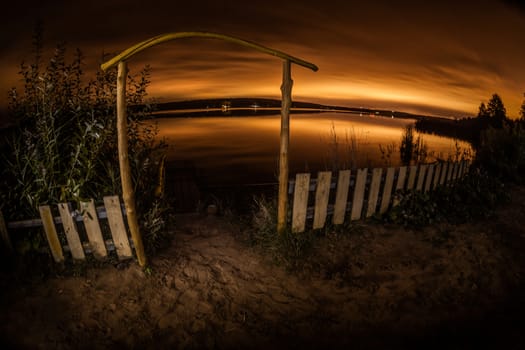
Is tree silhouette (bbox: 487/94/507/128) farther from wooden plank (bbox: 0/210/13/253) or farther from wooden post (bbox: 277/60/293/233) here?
wooden plank (bbox: 0/210/13/253)

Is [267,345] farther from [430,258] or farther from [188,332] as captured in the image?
[430,258]

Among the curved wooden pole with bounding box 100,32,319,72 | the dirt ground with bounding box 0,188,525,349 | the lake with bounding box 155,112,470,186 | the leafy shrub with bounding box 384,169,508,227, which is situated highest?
the curved wooden pole with bounding box 100,32,319,72

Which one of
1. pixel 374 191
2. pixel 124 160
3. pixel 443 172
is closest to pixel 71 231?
pixel 124 160

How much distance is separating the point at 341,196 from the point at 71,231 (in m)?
4.01

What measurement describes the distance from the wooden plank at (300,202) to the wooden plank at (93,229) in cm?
278

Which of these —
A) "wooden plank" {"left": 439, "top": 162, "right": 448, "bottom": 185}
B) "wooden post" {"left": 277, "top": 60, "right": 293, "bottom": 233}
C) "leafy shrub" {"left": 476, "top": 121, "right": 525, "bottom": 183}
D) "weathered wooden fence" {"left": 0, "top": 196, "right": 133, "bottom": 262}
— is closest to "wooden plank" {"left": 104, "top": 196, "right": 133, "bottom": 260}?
"weathered wooden fence" {"left": 0, "top": 196, "right": 133, "bottom": 262}

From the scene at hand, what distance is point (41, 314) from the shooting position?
3.49 meters

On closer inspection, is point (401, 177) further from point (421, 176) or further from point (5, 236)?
point (5, 236)

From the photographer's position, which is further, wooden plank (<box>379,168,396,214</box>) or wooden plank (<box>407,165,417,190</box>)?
wooden plank (<box>407,165,417,190</box>)

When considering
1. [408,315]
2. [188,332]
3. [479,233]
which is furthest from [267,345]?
[479,233]

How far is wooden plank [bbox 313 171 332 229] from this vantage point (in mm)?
5230

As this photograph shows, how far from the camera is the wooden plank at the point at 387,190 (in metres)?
5.82

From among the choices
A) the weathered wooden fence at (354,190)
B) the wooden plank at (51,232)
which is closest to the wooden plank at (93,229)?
the wooden plank at (51,232)

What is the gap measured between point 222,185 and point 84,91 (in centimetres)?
645
